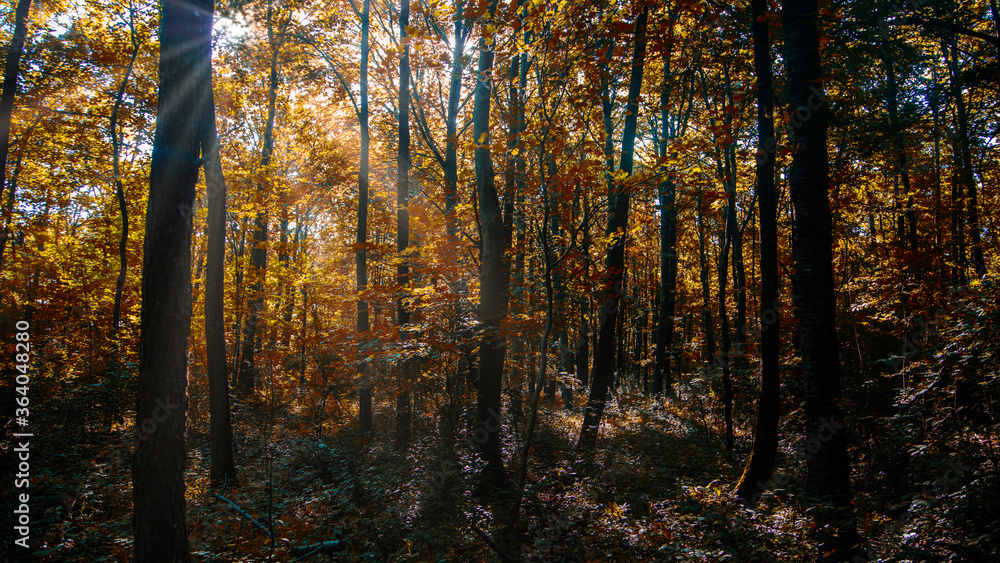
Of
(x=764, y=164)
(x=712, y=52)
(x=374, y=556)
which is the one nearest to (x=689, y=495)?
(x=374, y=556)

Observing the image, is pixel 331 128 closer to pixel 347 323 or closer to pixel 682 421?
pixel 347 323

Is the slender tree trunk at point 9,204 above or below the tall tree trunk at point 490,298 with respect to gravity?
above

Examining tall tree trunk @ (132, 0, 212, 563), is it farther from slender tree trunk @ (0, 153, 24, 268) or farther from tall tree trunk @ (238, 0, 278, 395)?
slender tree trunk @ (0, 153, 24, 268)

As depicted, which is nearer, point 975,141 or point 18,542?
point 18,542

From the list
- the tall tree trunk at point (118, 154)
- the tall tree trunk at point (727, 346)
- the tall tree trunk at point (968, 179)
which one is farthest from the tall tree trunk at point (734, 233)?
the tall tree trunk at point (118, 154)

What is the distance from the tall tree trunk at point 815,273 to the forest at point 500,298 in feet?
0.11

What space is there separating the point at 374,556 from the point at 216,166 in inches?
307

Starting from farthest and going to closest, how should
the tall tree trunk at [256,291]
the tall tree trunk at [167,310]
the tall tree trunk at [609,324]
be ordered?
1. the tall tree trunk at [256,291]
2. the tall tree trunk at [609,324]
3. the tall tree trunk at [167,310]

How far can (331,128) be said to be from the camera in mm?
16219

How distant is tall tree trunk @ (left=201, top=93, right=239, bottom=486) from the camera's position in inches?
332

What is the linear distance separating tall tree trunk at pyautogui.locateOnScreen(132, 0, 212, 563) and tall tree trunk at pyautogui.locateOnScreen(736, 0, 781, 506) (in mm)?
7524

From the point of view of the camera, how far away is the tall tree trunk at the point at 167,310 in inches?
151

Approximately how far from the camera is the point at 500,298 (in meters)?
7.35

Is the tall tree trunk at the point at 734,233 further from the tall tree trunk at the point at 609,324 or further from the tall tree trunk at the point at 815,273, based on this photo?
the tall tree trunk at the point at 815,273
